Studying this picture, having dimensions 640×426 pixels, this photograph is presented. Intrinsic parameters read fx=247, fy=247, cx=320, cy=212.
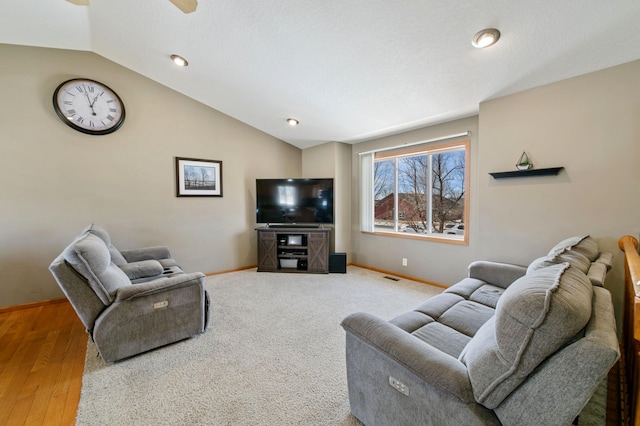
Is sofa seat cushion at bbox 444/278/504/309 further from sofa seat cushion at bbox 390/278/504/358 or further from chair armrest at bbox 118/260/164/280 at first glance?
chair armrest at bbox 118/260/164/280

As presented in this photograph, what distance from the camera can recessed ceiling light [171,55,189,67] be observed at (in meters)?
2.88

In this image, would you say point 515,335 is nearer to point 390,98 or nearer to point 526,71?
point 526,71

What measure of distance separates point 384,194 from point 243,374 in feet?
11.3

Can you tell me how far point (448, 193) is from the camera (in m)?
3.60

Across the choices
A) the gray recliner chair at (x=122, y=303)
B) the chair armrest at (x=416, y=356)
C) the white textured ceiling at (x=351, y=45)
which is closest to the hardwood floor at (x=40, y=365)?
the gray recliner chair at (x=122, y=303)

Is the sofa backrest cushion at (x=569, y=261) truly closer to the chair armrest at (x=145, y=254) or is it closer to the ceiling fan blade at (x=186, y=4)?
the ceiling fan blade at (x=186, y=4)

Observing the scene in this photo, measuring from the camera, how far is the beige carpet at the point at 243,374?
4.86ft

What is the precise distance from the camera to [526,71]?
7.38 ft

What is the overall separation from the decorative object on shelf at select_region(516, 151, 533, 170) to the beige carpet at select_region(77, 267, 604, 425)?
1867 mm

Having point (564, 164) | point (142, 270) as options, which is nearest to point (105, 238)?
point (142, 270)

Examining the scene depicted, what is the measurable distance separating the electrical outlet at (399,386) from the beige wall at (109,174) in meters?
3.67

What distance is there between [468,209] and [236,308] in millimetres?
3211

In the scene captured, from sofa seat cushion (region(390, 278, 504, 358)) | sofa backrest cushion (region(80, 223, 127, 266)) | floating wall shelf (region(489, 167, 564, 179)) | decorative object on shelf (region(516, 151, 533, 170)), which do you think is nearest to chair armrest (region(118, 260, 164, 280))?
sofa backrest cushion (region(80, 223, 127, 266))

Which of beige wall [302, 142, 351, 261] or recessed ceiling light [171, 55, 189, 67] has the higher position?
recessed ceiling light [171, 55, 189, 67]
